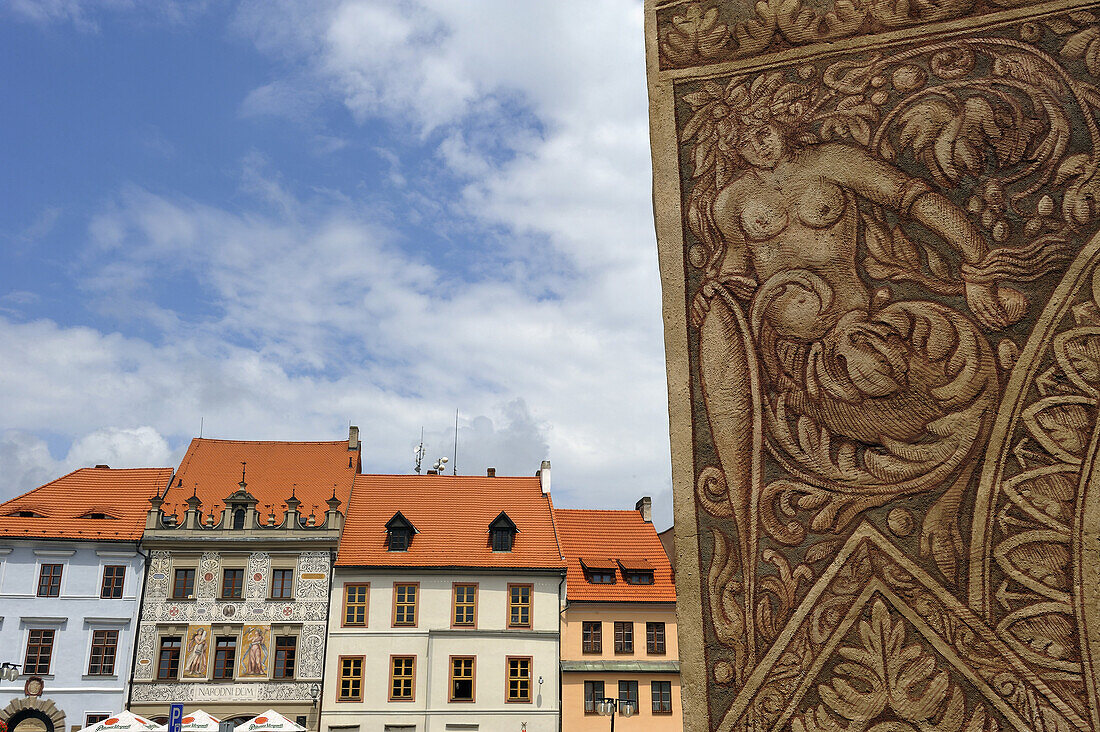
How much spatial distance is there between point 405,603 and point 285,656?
10.3ft

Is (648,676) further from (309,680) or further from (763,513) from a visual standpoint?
(763,513)

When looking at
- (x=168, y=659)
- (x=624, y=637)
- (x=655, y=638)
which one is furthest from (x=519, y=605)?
(x=168, y=659)

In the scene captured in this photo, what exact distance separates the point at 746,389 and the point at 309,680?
70.9 feet

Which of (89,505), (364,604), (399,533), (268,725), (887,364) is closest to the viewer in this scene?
(887,364)

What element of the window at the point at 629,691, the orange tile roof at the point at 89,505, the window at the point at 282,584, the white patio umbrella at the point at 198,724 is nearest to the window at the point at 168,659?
the window at the point at 282,584

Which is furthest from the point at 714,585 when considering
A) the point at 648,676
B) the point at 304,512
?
Result: the point at 304,512

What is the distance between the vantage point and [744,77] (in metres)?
2.89

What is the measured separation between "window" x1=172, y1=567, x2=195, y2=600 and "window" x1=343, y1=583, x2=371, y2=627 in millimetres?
3809

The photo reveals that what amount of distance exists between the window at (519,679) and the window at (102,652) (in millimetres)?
9614

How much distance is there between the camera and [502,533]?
24.1 m

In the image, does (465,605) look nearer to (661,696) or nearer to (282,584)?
(282,584)

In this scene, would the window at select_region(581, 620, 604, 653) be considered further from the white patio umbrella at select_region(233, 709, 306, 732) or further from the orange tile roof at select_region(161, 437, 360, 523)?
the white patio umbrella at select_region(233, 709, 306, 732)

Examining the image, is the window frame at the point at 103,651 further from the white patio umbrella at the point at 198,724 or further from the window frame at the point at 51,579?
the white patio umbrella at the point at 198,724

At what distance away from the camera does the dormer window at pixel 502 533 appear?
78.5 ft
